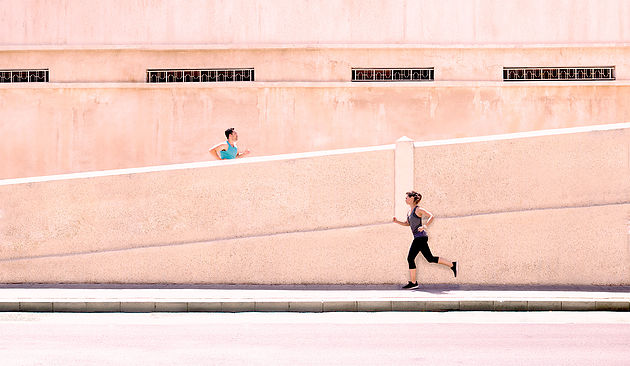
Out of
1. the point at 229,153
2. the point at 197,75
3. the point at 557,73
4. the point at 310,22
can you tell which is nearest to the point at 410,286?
the point at 229,153

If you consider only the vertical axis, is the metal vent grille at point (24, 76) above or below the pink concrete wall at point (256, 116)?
above

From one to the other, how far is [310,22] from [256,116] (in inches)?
92.5

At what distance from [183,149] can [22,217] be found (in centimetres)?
548

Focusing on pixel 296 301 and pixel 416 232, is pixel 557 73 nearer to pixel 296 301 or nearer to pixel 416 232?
pixel 416 232

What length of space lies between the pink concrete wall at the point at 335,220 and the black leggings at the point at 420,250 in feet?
1.92

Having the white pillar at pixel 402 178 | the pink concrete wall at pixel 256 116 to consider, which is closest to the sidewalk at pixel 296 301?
the white pillar at pixel 402 178

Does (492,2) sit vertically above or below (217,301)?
above

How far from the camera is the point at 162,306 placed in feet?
33.8

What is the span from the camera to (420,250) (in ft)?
38.7

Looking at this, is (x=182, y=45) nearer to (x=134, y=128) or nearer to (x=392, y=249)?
(x=134, y=128)

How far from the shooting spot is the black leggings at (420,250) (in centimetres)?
1170
